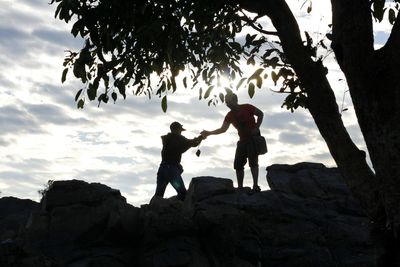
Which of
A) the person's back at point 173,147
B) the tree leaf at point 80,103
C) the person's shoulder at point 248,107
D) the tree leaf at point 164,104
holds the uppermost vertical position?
the person's shoulder at point 248,107

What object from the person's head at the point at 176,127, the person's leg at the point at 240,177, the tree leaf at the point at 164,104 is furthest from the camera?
the person's leg at the point at 240,177

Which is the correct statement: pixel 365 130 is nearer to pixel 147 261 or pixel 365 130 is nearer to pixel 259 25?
pixel 259 25

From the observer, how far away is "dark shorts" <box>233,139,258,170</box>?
16.8 metres

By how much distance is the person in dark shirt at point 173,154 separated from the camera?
1759 centimetres

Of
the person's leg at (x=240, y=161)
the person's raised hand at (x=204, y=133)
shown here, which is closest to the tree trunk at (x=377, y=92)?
the person's leg at (x=240, y=161)

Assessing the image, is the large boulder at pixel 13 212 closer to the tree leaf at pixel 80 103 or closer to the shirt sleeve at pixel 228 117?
the shirt sleeve at pixel 228 117

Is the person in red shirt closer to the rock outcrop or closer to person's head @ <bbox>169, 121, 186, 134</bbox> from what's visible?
person's head @ <bbox>169, 121, 186, 134</bbox>

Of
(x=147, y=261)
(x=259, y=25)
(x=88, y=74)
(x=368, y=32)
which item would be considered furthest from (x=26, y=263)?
(x=368, y=32)

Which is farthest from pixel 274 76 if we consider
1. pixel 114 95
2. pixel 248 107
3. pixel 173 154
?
pixel 173 154

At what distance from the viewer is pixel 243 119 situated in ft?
55.0

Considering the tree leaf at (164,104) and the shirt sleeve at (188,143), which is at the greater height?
the shirt sleeve at (188,143)

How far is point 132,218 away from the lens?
52.2 feet

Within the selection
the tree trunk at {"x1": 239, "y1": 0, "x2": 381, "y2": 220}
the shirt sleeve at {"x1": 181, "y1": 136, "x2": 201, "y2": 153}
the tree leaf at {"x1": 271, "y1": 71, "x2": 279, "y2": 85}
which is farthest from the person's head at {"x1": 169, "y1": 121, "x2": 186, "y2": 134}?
the tree trunk at {"x1": 239, "y1": 0, "x2": 381, "y2": 220}

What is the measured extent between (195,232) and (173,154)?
3.34m
